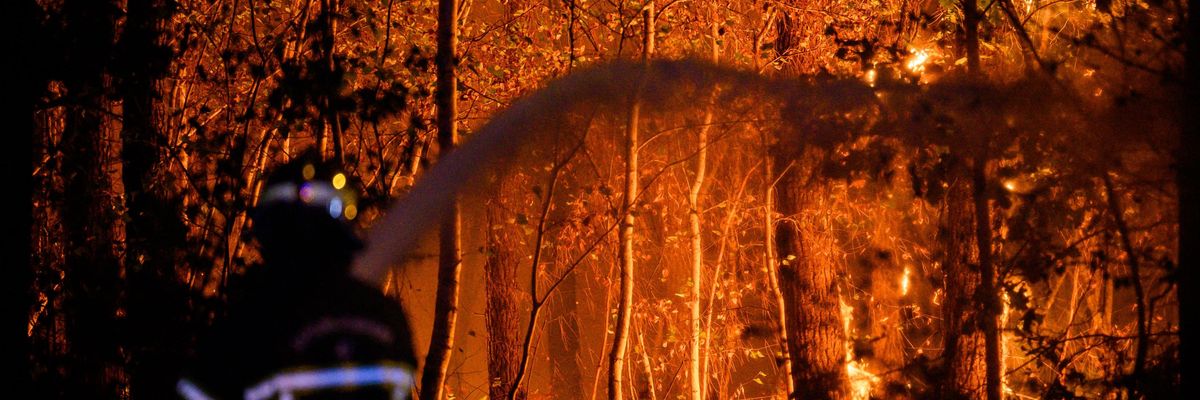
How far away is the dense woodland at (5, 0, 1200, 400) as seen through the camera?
4.72 meters

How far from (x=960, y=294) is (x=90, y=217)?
6.42 metres

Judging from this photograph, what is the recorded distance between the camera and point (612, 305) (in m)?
12.0

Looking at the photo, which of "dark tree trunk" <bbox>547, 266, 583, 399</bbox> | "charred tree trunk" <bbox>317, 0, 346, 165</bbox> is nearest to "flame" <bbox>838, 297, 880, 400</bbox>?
"charred tree trunk" <bbox>317, 0, 346, 165</bbox>

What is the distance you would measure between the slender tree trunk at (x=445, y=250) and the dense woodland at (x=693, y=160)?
0.02m

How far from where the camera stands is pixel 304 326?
2.96 metres

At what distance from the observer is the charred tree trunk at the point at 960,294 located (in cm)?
511

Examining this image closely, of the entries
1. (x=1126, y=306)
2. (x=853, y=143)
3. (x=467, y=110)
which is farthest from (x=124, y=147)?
(x=1126, y=306)

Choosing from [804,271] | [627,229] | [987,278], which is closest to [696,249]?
[804,271]

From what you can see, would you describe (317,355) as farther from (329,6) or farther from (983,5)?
(983,5)

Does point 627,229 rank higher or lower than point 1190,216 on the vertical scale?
higher

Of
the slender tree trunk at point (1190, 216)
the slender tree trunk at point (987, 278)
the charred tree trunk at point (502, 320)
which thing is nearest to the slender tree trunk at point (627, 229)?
the slender tree trunk at point (987, 278)

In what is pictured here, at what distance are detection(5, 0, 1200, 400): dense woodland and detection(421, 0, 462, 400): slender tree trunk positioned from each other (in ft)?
0.07

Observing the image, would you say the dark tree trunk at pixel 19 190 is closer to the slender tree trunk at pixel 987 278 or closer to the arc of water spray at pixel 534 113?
the arc of water spray at pixel 534 113

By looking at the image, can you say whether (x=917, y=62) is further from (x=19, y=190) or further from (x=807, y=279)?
(x=19, y=190)
